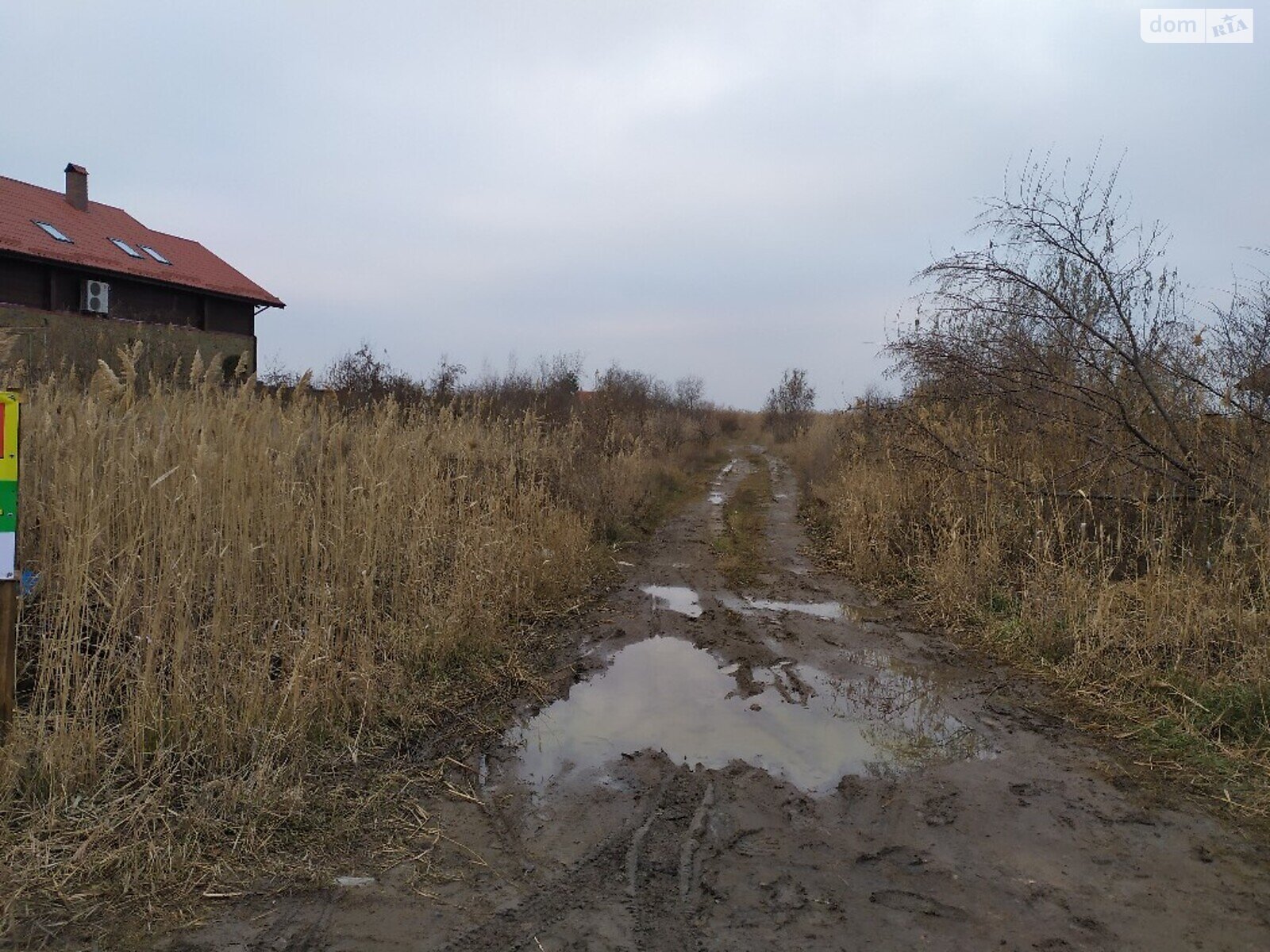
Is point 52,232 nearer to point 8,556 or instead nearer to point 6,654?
point 8,556

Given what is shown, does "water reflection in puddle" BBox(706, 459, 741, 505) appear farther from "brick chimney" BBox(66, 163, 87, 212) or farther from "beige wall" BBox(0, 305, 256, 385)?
"brick chimney" BBox(66, 163, 87, 212)

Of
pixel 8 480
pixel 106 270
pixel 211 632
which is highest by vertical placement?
pixel 106 270

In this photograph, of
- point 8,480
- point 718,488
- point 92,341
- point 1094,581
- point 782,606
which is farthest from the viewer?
point 718,488

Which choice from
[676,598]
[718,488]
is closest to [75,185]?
[718,488]

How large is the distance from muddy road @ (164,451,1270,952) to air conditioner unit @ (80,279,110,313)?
20.6 metres

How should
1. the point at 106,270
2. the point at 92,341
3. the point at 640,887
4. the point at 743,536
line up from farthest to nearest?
the point at 106,270, the point at 92,341, the point at 743,536, the point at 640,887

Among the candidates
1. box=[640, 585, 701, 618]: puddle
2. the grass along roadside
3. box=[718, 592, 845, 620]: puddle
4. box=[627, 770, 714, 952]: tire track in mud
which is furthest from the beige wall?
the grass along roadside

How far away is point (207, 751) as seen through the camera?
331cm

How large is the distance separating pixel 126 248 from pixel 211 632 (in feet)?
79.6

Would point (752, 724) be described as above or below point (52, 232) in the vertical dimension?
below

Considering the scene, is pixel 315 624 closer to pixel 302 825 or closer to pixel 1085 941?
pixel 302 825

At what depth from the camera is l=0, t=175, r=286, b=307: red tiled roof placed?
1928 centimetres

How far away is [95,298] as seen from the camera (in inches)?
781

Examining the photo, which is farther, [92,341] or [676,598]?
[92,341]
